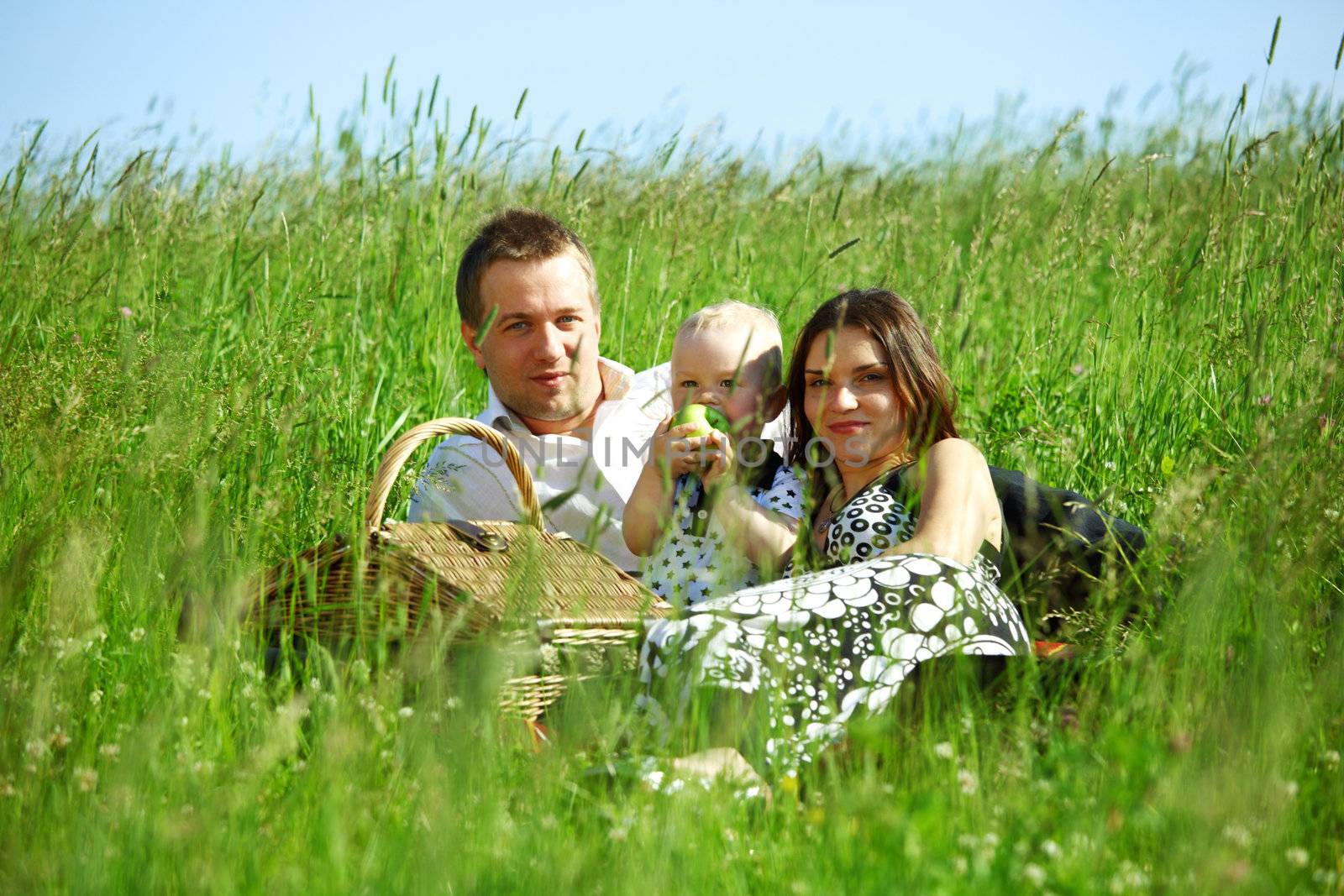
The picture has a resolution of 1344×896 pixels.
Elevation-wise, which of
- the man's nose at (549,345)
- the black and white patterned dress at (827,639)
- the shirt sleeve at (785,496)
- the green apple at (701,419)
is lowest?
the black and white patterned dress at (827,639)

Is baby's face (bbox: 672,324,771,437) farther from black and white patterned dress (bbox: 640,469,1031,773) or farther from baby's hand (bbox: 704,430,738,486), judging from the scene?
black and white patterned dress (bbox: 640,469,1031,773)

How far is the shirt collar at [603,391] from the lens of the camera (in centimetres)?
334

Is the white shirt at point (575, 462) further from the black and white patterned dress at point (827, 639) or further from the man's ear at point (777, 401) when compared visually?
the black and white patterned dress at point (827, 639)

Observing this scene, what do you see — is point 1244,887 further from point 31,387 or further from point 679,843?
point 31,387

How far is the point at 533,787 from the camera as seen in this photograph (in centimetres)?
159

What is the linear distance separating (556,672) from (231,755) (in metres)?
0.61

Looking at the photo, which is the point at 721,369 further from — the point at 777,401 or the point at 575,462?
the point at 575,462

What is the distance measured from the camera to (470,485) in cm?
321

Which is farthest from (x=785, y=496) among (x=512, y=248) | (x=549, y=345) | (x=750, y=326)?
(x=512, y=248)

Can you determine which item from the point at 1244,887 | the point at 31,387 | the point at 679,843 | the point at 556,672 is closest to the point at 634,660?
the point at 556,672

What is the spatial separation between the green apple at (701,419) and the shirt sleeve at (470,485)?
20.8 inches

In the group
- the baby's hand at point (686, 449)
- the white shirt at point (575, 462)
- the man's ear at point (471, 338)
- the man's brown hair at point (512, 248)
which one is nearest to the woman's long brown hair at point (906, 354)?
the baby's hand at point (686, 449)

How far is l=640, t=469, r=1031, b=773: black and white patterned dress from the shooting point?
6.30 feet

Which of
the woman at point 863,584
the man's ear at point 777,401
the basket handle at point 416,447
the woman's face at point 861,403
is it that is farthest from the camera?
the man's ear at point 777,401
